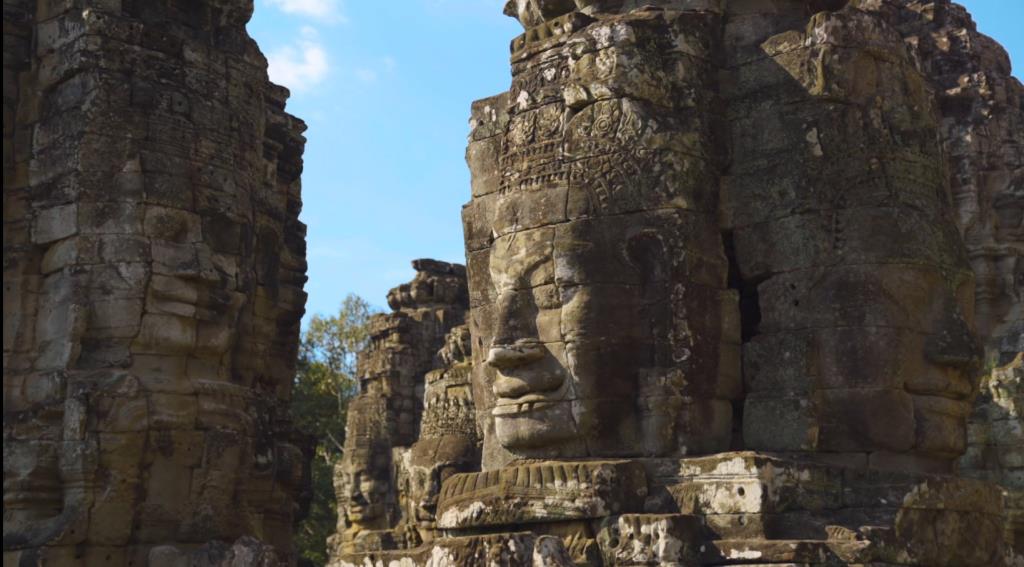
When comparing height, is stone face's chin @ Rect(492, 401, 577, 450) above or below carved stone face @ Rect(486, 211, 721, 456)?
below

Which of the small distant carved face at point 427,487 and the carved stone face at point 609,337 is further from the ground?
the carved stone face at point 609,337

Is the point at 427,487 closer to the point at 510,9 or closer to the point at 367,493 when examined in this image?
the point at 510,9

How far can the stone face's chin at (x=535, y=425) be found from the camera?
9812 millimetres

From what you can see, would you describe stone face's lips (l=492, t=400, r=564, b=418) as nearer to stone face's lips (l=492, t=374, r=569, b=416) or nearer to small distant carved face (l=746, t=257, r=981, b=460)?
stone face's lips (l=492, t=374, r=569, b=416)

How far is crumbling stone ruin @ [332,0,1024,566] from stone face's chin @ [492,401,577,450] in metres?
0.02

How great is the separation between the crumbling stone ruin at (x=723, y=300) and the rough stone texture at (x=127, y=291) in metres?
2.52

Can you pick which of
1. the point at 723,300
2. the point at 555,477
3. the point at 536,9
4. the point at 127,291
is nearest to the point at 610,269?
the point at 723,300

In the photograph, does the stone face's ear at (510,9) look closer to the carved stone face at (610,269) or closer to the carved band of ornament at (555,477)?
the carved stone face at (610,269)

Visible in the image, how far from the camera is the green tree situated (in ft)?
118

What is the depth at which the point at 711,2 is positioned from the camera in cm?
1059

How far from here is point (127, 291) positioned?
1162cm

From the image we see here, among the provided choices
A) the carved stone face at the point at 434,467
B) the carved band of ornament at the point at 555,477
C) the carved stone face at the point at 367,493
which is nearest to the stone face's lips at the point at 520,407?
the carved band of ornament at the point at 555,477

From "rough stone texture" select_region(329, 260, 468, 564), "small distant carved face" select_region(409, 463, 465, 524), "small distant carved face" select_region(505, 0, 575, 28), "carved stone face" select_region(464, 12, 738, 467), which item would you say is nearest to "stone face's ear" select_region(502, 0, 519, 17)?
"small distant carved face" select_region(505, 0, 575, 28)

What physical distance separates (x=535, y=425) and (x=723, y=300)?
1.46 meters
